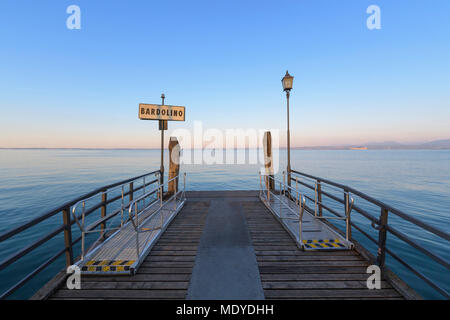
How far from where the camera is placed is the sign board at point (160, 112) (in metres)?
8.05

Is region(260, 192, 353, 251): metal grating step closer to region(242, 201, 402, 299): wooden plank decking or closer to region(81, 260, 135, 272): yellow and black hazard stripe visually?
region(242, 201, 402, 299): wooden plank decking

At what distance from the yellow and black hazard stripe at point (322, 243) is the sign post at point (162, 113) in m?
6.20

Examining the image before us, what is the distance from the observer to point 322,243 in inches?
160

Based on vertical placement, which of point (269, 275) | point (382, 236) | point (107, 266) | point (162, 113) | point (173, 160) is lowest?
point (269, 275)

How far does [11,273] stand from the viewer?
5996 mm

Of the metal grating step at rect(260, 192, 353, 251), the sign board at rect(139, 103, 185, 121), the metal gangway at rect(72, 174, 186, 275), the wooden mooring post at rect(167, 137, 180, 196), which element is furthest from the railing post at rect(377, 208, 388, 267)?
the sign board at rect(139, 103, 185, 121)

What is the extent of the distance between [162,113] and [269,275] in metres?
7.60

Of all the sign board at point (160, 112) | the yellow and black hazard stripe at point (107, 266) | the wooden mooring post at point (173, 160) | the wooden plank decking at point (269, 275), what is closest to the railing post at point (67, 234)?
the yellow and black hazard stripe at point (107, 266)

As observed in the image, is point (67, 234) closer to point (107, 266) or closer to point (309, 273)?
point (107, 266)

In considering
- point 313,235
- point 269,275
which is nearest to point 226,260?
point 269,275

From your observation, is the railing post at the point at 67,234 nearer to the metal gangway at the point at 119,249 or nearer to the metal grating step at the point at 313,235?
the metal gangway at the point at 119,249

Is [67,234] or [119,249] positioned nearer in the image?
[67,234]

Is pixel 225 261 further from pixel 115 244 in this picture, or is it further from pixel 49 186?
pixel 49 186

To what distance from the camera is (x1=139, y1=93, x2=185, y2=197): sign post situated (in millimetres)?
8062
